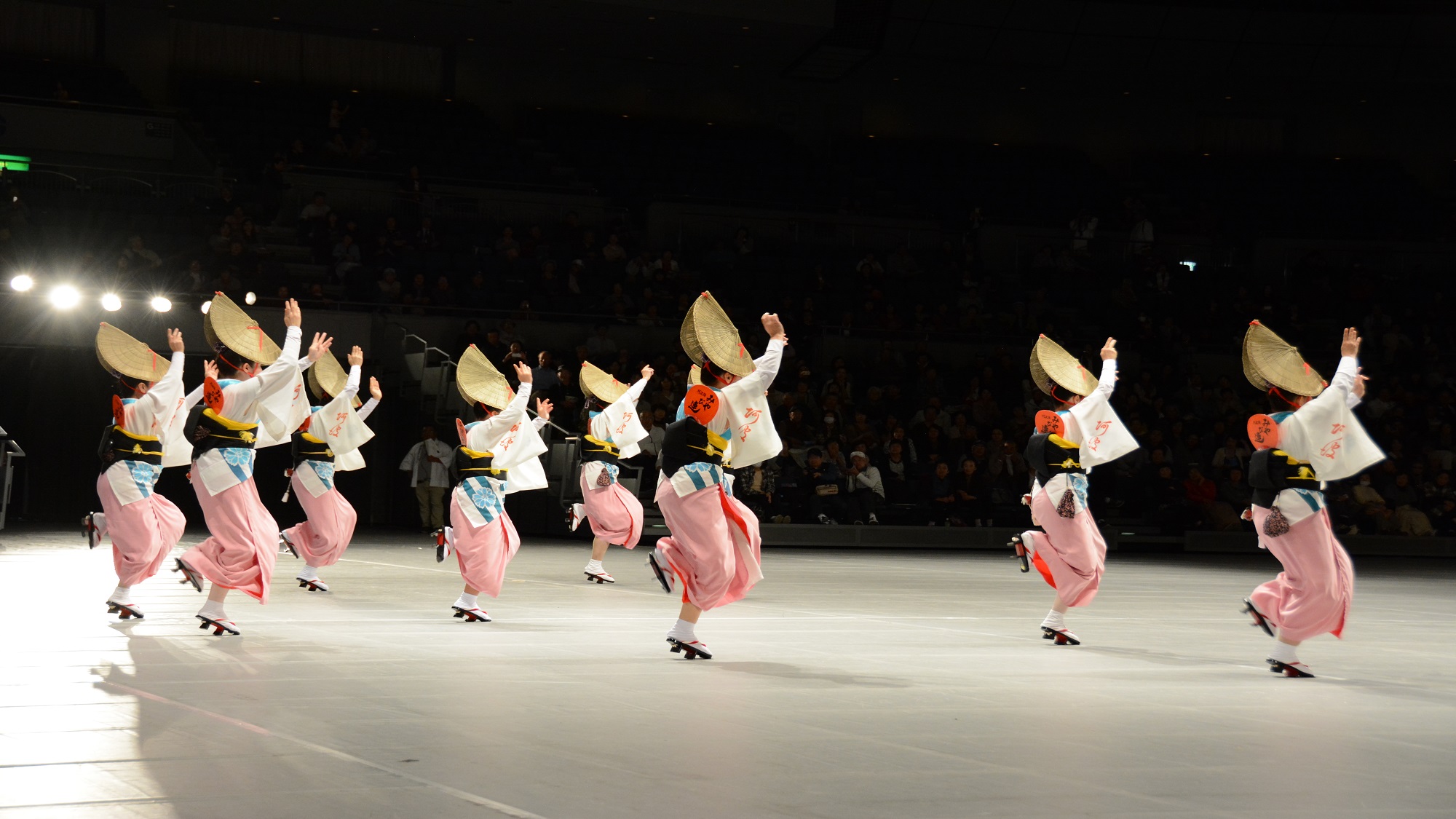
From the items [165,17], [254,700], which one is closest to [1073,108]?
[165,17]

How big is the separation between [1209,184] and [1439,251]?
489 cm

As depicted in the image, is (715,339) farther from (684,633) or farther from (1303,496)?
(1303,496)

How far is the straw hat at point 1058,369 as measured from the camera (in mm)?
9438

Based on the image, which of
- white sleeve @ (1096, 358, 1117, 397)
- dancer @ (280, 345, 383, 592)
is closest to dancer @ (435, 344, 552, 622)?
dancer @ (280, 345, 383, 592)

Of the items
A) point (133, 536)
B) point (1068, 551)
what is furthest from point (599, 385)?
point (1068, 551)

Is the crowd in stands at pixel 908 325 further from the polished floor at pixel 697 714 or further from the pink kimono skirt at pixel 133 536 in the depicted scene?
the pink kimono skirt at pixel 133 536

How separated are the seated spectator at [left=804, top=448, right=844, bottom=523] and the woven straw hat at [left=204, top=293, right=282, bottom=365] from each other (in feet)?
36.2

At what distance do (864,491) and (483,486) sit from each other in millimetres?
10049

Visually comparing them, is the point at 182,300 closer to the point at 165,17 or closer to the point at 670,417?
the point at 670,417

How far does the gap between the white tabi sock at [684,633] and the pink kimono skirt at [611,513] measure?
6.03 meters

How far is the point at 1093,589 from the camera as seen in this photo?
9.01 metres

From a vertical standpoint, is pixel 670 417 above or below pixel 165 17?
below

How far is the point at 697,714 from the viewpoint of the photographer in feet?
19.5

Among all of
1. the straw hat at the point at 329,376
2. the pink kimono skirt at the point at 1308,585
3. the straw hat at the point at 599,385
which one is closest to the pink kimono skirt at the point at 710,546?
the pink kimono skirt at the point at 1308,585
